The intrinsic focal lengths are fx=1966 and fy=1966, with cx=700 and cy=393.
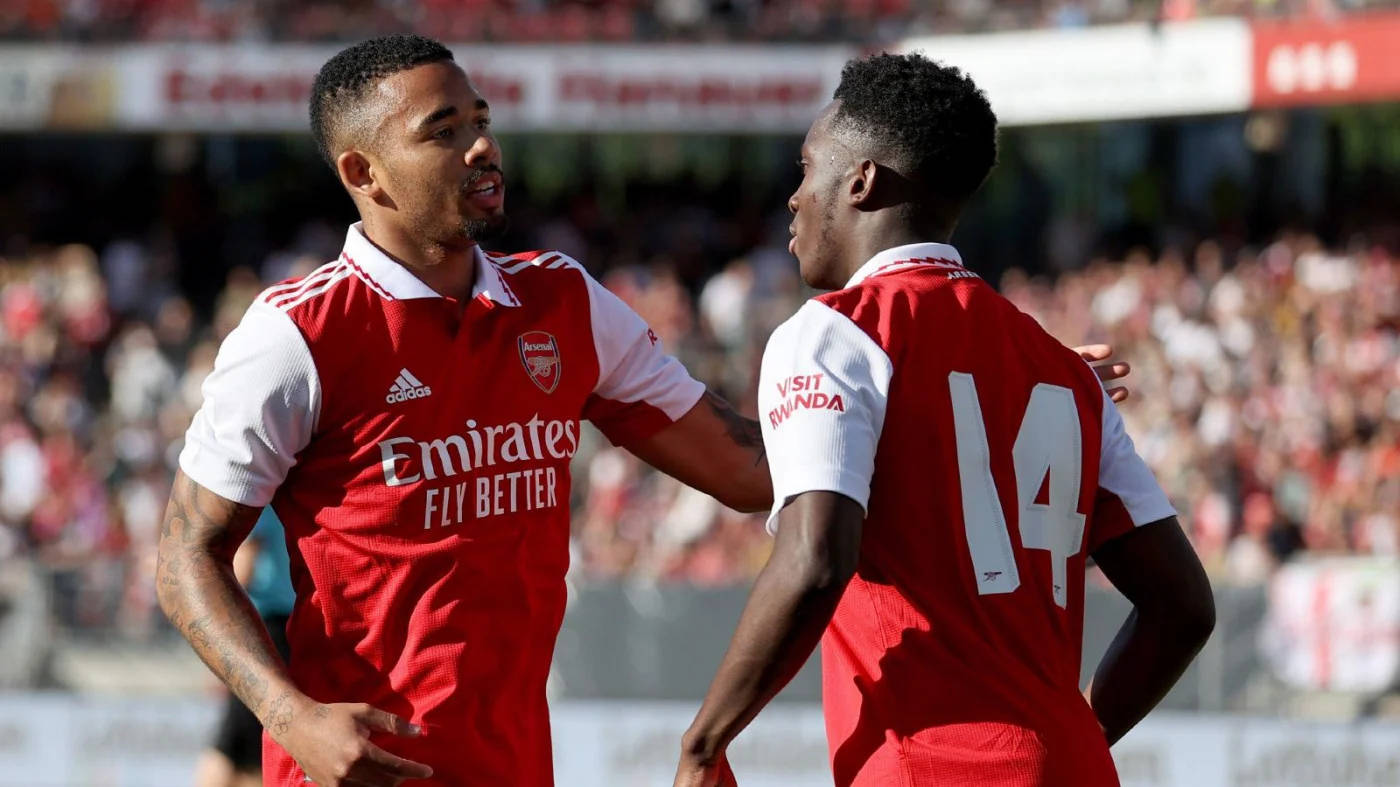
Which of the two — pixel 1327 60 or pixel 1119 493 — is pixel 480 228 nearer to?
pixel 1119 493

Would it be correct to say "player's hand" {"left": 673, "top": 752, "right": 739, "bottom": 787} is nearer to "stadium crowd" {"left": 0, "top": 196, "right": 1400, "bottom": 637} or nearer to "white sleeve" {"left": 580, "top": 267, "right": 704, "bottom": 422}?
"white sleeve" {"left": 580, "top": 267, "right": 704, "bottom": 422}

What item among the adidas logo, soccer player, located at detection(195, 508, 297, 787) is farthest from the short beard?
→ soccer player, located at detection(195, 508, 297, 787)

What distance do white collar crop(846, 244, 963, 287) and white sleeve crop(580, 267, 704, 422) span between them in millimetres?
718

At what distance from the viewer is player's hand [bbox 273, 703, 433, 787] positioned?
131 inches

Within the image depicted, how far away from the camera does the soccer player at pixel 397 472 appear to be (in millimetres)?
3531

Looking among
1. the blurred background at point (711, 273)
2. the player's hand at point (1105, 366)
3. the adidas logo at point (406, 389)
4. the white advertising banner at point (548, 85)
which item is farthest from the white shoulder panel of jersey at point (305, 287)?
the white advertising banner at point (548, 85)

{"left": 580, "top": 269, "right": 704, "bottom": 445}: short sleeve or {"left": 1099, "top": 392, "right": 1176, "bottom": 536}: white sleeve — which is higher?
{"left": 580, "top": 269, "right": 704, "bottom": 445}: short sleeve

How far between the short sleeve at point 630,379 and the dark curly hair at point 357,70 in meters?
0.56

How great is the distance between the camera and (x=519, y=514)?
370 centimetres

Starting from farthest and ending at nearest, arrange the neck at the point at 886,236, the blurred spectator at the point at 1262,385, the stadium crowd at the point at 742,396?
the stadium crowd at the point at 742,396 → the blurred spectator at the point at 1262,385 → the neck at the point at 886,236

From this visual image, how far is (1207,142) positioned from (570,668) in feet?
41.0

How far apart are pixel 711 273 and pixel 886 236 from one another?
17.5m

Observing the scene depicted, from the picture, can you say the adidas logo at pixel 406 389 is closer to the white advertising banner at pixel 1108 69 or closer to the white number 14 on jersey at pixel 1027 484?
the white number 14 on jersey at pixel 1027 484

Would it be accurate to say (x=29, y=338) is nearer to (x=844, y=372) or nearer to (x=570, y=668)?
(x=570, y=668)
